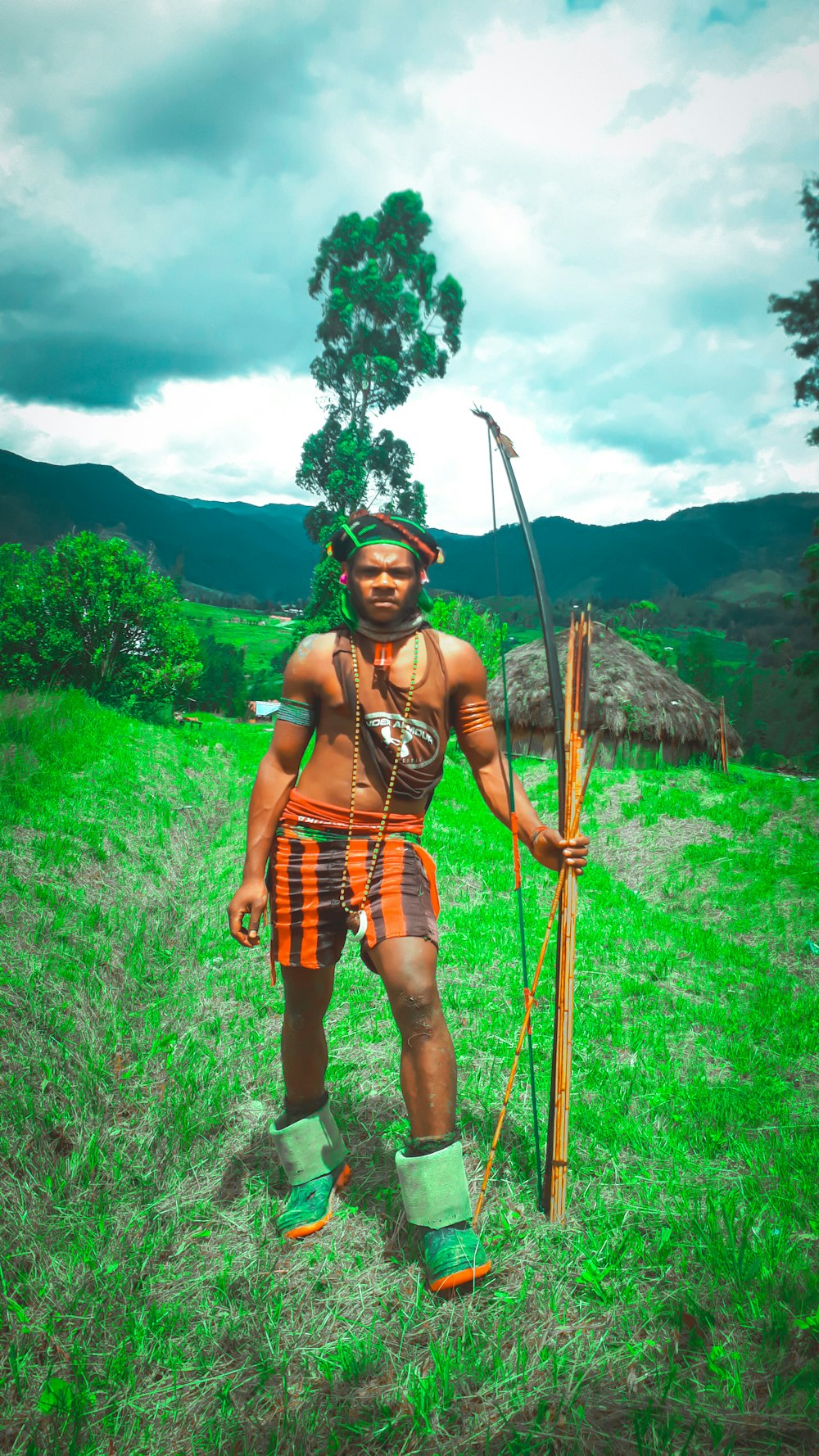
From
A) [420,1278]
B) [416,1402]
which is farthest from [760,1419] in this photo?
[420,1278]

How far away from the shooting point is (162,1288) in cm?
219

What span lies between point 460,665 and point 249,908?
1048mm

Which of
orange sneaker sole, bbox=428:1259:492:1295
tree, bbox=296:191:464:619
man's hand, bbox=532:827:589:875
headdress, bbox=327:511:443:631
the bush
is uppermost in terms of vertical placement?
tree, bbox=296:191:464:619

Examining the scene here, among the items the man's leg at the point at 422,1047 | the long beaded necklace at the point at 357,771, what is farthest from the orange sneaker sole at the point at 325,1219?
the long beaded necklace at the point at 357,771

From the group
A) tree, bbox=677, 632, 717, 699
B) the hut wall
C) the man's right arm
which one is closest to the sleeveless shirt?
the man's right arm

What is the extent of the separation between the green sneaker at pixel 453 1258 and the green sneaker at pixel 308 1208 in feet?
1.56

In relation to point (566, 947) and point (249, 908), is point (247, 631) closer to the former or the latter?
point (249, 908)

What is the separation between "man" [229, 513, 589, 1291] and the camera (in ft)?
7.77

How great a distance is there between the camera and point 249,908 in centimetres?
240

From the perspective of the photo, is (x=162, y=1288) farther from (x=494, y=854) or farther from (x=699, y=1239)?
(x=494, y=854)

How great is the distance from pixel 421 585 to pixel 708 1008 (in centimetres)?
324

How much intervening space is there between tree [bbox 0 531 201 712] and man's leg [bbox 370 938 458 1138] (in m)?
12.0

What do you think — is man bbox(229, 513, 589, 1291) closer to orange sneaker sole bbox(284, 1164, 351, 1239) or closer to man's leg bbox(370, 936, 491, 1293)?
orange sneaker sole bbox(284, 1164, 351, 1239)

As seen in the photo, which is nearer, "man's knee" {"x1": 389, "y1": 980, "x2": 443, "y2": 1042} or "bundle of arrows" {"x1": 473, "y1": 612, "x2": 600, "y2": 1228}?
"man's knee" {"x1": 389, "y1": 980, "x2": 443, "y2": 1042}
